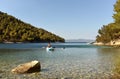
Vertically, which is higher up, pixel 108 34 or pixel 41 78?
pixel 108 34

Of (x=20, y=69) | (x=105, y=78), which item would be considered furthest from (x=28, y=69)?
(x=105, y=78)

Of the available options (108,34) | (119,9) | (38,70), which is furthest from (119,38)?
(38,70)

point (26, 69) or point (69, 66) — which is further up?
point (26, 69)

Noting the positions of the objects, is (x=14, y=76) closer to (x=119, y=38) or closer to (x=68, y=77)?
(x=68, y=77)

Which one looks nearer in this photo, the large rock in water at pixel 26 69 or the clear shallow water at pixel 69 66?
the clear shallow water at pixel 69 66

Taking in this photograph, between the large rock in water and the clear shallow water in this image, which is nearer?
the clear shallow water

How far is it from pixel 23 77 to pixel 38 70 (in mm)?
5805

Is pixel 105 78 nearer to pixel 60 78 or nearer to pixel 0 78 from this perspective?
pixel 60 78

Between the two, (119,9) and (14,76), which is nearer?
(14,76)

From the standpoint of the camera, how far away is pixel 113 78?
95.6ft

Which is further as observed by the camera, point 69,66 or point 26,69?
point 69,66

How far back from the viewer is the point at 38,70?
120 ft

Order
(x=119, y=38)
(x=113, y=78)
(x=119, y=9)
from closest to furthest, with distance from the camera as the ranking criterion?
(x=113, y=78) → (x=119, y=9) → (x=119, y=38)

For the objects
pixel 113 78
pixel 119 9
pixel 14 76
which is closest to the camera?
pixel 113 78
